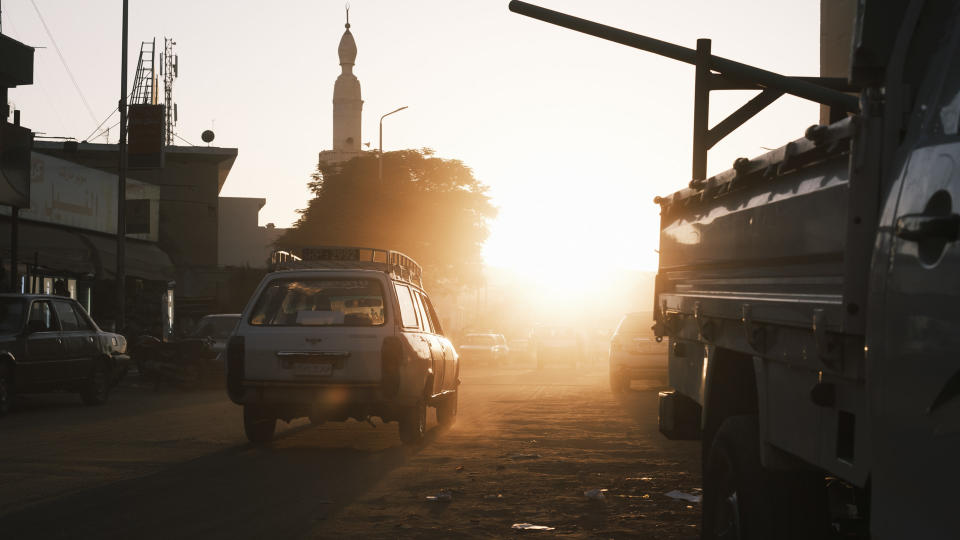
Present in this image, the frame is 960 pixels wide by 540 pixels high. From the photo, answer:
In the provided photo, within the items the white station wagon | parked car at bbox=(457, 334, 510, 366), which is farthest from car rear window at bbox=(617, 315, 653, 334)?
parked car at bbox=(457, 334, 510, 366)

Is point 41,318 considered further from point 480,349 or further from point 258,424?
point 480,349

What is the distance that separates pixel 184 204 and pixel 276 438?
49.1 metres

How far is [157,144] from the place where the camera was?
36844 mm

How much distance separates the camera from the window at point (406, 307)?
13412 mm

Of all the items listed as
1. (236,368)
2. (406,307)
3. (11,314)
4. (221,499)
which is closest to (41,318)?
(11,314)

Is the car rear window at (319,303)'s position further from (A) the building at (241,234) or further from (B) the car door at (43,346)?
(A) the building at (241,234)

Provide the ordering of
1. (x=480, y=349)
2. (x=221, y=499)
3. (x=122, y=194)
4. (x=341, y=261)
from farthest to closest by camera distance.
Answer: (x=480, y=349) → (x=122, y=194) → (x=341, y=261) → (x=221, y=499)

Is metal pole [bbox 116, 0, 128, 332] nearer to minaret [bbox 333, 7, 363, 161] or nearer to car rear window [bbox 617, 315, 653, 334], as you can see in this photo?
car rear window [bbox 617, 315, 653, 334]

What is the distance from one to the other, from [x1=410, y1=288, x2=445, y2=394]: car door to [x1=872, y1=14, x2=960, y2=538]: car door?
10.6 meters

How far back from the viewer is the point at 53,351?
1788 cm

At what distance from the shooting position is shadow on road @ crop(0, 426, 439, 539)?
296 inches

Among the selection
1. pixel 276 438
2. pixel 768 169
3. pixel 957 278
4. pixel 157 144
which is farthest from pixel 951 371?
pixel 157 144

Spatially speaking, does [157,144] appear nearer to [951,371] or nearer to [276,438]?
[276,438]

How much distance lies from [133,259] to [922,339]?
36.7 meters
